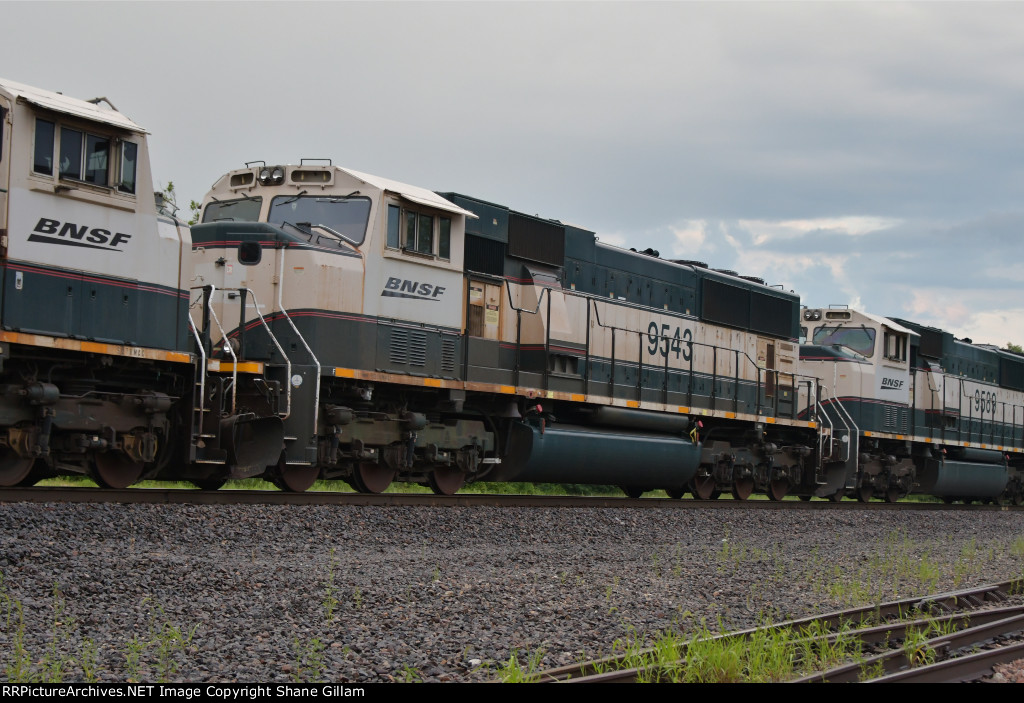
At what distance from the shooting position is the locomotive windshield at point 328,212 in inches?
493

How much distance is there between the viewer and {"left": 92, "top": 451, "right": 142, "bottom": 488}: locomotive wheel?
1039 cm

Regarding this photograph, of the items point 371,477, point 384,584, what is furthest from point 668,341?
point 384,584

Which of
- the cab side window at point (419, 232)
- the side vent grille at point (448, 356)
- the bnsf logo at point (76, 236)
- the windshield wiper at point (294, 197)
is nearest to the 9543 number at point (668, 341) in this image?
the side vent grille at point (448, 356)

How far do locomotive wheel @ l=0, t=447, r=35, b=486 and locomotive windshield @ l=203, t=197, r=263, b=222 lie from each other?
13.1 ft

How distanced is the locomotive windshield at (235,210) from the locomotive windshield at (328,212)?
0.74 feet

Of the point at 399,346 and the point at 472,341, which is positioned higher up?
the point at 472,341

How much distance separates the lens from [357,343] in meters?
12.3

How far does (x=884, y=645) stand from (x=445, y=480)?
793 cm

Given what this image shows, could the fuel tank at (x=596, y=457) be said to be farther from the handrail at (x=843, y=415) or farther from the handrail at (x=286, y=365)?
the handrail at (x=843, y=415)

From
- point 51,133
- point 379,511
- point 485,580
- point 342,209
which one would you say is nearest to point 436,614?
point 485,580

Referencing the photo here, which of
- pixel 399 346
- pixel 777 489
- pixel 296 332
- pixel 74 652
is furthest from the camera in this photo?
pixel 777 489

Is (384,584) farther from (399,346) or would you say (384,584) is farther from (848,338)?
(848,338)

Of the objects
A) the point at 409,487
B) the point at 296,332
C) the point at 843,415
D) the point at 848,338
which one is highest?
the point at 848,338
